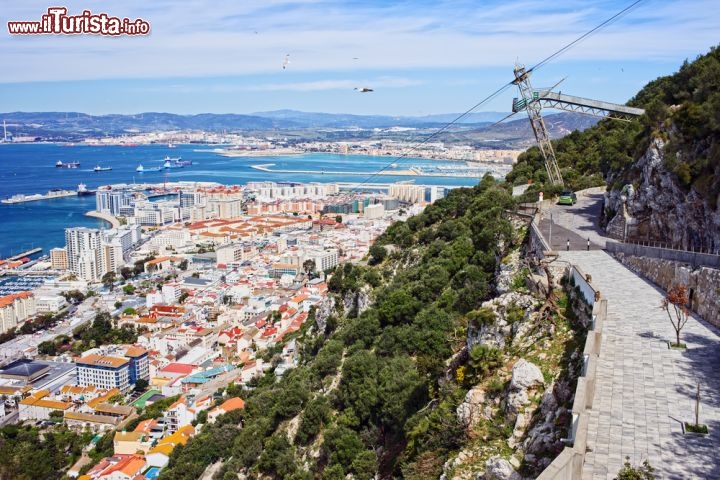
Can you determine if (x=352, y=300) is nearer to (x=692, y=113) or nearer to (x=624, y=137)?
(x=624, y=137)

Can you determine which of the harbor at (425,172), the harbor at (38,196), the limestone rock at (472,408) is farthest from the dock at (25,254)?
the limestone rock at (472,408)

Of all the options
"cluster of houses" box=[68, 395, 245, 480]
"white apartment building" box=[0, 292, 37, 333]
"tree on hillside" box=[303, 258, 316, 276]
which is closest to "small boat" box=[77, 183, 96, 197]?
"white apartment building" box=[0, 292, 37, 333]

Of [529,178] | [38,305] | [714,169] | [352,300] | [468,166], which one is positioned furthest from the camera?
[468,166]

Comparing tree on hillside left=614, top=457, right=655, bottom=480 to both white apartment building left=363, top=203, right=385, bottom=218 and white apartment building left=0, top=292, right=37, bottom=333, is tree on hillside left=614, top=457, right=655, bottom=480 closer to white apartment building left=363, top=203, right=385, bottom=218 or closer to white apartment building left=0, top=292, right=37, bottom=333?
white apartment building left=0, top=292, right=37, bottom=333

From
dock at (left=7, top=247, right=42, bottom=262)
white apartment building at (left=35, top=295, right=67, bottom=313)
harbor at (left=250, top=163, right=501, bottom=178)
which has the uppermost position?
harbor at (left=250, top=163, right=501, bottom=178)

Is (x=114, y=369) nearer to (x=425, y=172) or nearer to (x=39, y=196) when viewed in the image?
(x=39, y=196)

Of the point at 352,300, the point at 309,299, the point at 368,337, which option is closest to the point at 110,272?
the point at 309,299

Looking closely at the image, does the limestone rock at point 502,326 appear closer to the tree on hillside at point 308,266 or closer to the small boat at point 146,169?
the tree on hillside at point 308,266
